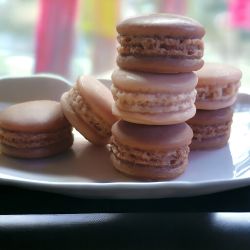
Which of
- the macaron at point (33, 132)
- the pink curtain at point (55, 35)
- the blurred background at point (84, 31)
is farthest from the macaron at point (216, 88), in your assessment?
the pink curtain at point (55, 35)

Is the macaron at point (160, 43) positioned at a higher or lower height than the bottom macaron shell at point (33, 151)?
higher

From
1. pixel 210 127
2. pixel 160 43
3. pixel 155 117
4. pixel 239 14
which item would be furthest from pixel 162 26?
pixel 239 14

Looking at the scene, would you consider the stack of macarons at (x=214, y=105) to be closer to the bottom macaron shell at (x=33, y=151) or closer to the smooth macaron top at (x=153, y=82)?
the smooth macaron top at (x=153, y=82)

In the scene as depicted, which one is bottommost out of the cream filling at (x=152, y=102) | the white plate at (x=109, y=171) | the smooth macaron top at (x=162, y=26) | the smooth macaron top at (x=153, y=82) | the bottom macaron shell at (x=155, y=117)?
the white plate at (x=109, y=171)

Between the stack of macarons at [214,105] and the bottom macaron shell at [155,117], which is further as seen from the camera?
the stack of macarons at [214,105]

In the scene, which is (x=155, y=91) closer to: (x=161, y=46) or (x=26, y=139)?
(x=161, y=46)

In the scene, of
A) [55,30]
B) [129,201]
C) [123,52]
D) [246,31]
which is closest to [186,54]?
[123,52]
